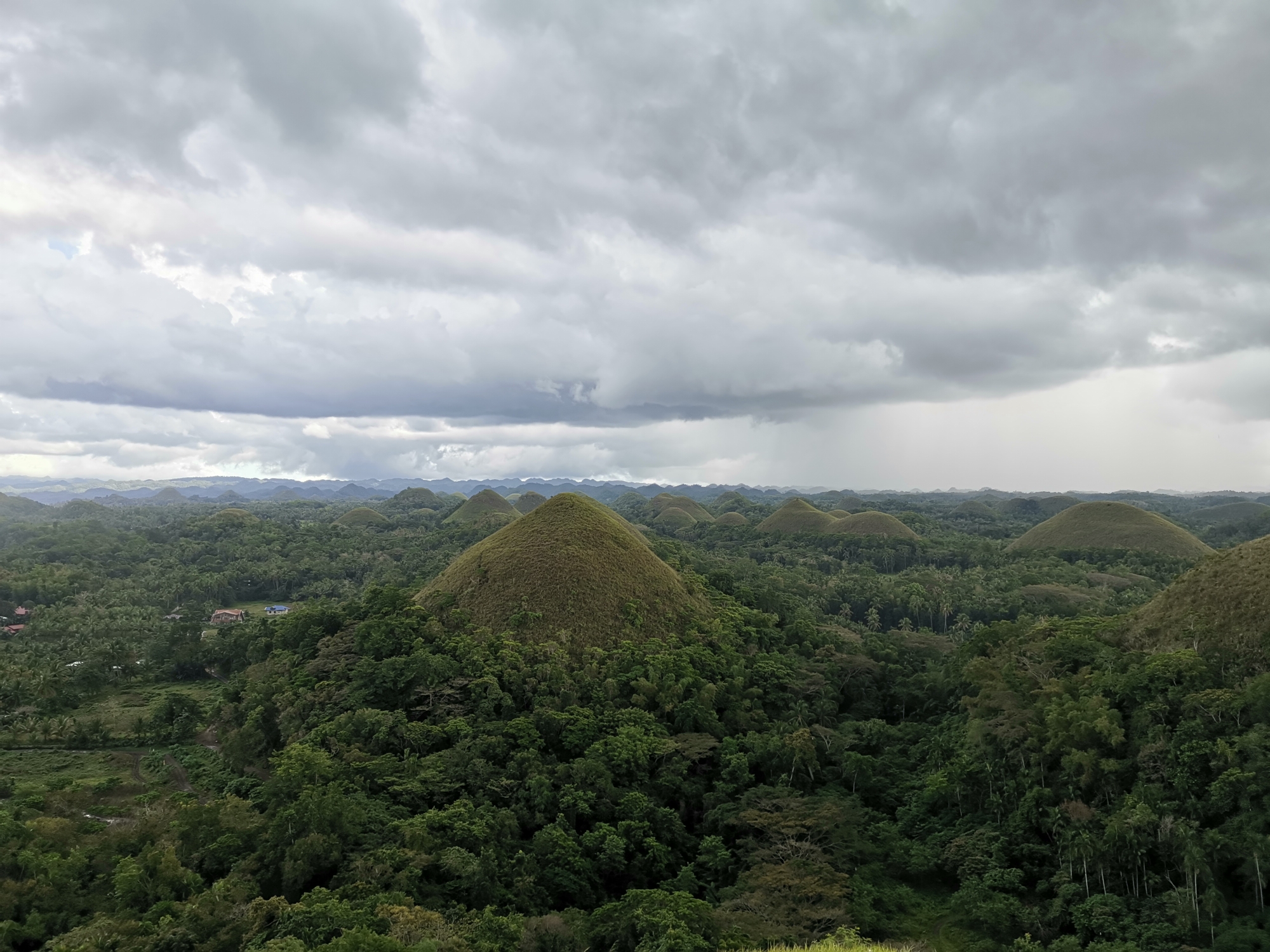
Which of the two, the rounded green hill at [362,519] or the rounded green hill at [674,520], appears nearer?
the rounded green hill at [362,519]

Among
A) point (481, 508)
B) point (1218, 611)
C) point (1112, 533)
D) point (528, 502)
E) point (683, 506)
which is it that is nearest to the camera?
point (1218, 611)

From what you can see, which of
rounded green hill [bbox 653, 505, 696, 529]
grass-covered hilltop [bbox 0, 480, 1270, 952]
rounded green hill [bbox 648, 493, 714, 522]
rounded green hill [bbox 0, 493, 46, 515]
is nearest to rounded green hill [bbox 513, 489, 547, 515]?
rounded green hill [bbox 653, 505, 696, 529]

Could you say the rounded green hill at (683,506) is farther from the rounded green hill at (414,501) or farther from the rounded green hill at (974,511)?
the rounded green hill at (974,511)

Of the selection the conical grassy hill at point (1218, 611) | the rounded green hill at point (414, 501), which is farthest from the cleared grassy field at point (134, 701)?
the rounded green hill at point (414, 501)

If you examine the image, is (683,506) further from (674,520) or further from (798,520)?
(798,520)

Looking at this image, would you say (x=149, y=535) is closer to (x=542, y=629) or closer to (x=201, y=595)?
(x=201, y=595)

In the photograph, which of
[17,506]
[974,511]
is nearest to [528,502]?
[974,511]
